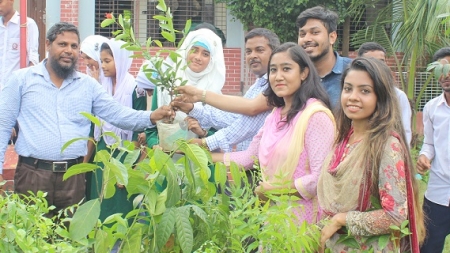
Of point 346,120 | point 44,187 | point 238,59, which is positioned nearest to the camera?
point 346,120

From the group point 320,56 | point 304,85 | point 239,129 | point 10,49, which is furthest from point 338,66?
point 10,49

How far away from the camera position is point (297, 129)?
357 cm

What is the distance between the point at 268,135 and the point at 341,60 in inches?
32.0

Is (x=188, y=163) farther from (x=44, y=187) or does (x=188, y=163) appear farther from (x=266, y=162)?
(x=44, y=187)

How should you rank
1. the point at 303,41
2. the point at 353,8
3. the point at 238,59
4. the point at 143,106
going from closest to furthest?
the point at 303,41 < the point at 143,106 < the point at 353,8 < the point at 238,59

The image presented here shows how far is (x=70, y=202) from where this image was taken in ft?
15.6

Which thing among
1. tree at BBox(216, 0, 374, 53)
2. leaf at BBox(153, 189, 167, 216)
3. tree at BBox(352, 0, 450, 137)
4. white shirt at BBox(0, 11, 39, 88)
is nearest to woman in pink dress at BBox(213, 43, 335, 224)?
leaf at BBox(153, 189, 167, 216)

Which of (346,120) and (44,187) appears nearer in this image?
(346,120)

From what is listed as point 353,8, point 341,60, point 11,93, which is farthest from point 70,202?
point 353,8

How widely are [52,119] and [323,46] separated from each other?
1759mm

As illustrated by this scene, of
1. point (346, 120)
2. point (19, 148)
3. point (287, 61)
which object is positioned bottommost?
point (19, 148)

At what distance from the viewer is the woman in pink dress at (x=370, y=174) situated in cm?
296

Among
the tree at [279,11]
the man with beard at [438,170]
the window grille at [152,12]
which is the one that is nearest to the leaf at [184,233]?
the man with beard at [438,170]

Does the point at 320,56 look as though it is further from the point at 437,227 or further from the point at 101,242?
the point at 101,242
